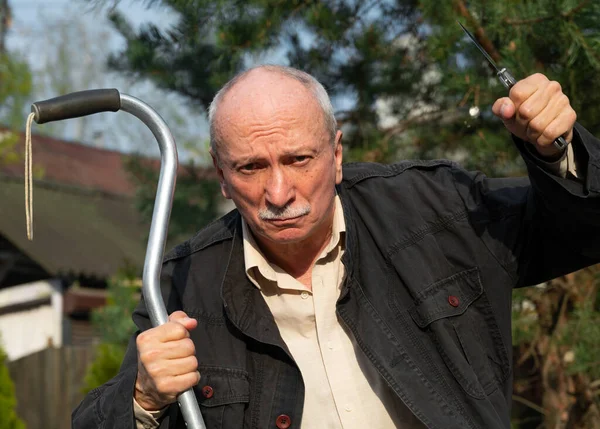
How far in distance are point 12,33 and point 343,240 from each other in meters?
21.7

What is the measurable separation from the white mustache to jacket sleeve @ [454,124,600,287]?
0.48 m

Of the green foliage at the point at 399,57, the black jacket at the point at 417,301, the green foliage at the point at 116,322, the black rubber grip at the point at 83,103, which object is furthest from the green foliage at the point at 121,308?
the black rubber grip at the point at 83,103

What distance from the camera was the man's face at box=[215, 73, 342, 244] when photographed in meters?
2.64

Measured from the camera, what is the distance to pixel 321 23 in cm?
416

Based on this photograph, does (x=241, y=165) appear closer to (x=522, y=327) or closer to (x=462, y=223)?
(x=462, y=223)

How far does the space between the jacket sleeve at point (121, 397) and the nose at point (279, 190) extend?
0.47 metres

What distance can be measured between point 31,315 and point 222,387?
1215 centimetres

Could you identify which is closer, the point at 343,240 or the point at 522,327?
the point at 343,240

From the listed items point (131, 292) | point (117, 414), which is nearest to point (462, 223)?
point (117, 414)

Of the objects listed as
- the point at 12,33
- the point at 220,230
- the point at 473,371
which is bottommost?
the point at 473,371

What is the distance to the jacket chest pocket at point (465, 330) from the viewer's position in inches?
101

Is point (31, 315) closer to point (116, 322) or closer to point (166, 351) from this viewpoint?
point (116, 322)

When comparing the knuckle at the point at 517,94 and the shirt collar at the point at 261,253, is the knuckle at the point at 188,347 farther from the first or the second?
the knuckle at the point at 517,94

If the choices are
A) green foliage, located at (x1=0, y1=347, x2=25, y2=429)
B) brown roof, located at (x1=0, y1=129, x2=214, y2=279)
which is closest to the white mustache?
green foliage, located at (x1=0, y1=347, x2=25, y2=429)
